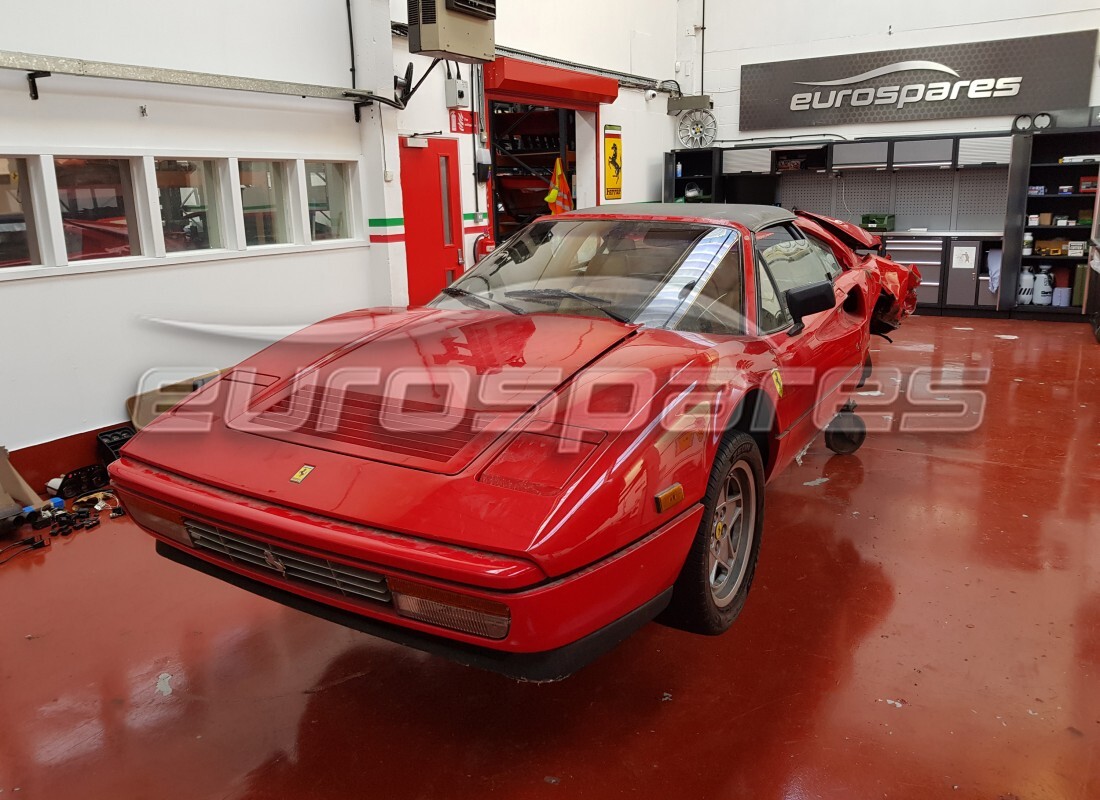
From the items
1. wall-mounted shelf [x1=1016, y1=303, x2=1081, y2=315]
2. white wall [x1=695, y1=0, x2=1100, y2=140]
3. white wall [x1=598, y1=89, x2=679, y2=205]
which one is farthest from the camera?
white wall [x1=598, y1=89, x2=679, y2=205]

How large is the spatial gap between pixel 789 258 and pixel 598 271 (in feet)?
3.18

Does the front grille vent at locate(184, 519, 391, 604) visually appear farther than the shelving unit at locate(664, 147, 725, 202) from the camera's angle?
No

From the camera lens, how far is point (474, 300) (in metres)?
2.98

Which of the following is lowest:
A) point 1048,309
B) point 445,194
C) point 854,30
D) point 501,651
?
point 1048,309

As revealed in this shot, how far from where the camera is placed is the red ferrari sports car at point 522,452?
1.66 meters

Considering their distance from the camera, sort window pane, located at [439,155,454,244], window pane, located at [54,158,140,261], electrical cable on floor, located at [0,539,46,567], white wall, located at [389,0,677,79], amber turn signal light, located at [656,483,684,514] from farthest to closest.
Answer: white wall, located at [389,0,677,79] → window pane, located at [439,155,454,244] → window pane, located at [54,158,140,261] → electrical cable on floor, located at [0,539,46,567] → amber turn signal light, located at [656,483,684,514]

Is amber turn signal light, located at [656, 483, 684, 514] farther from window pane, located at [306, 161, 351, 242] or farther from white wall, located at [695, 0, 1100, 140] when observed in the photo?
white wall, located at [695, 0, 1100, 140]

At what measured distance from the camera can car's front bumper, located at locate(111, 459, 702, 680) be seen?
1.59 metres

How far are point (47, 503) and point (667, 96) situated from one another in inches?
353

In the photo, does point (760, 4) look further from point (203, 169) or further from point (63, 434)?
point (63, 434)

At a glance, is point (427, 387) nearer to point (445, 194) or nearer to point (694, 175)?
point (445, 194)

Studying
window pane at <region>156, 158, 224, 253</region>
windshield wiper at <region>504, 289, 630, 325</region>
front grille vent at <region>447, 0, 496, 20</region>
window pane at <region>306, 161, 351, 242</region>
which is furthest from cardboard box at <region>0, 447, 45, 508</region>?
front grille vent at <region>447, 0, 496, 20</region>

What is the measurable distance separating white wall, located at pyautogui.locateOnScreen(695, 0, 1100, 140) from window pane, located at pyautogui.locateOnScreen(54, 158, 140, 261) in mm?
8150

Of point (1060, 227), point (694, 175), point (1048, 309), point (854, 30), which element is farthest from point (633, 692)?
point (854, 30)
